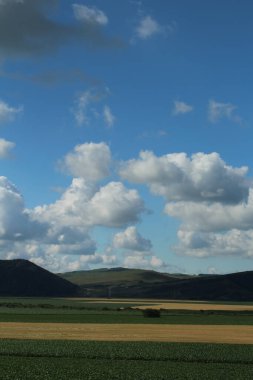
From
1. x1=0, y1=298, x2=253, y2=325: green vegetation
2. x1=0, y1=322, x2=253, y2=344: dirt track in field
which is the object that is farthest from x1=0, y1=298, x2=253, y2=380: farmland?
x1=0, y1=298, x2=253, y2=325: green vegetation

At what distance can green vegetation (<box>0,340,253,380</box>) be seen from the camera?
41.0 m

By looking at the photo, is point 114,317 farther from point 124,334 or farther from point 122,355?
point 122,355

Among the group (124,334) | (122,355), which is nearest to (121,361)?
(122,355)

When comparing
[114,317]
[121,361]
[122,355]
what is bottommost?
[121,361]

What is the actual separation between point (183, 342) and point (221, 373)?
78.4 ft

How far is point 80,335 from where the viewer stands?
75.6 metres

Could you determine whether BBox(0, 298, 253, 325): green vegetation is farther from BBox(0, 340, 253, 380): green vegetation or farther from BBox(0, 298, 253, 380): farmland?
BBox(0, 340, 253, 380): green vegetation

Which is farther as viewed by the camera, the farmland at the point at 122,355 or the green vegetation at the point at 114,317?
the green vegetation at the point at 114,317

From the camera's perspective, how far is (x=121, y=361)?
163 ft

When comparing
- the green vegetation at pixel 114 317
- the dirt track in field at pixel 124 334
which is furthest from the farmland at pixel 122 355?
the green vegetation at pixel 114 317

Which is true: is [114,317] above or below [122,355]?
above

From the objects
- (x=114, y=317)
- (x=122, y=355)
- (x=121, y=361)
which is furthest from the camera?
(x=114, y=317)

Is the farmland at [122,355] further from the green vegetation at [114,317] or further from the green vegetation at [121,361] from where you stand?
the green vegetation at [114,317]

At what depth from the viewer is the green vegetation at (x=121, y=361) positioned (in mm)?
41031
